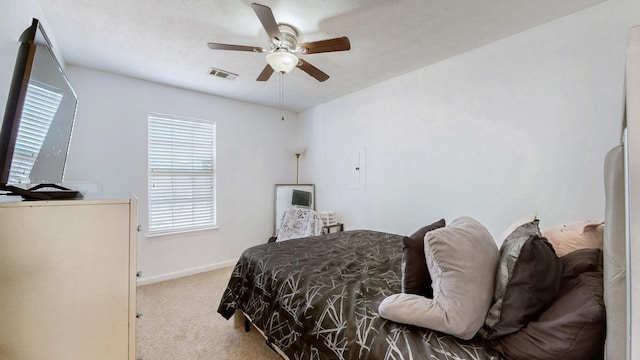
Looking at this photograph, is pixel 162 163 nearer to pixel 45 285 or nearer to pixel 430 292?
pixel 45 285

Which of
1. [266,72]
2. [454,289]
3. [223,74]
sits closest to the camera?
[454,289]

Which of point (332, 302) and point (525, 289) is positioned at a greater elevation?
point (525, 289)

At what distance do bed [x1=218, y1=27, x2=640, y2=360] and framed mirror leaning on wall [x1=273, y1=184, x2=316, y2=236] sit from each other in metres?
2.40

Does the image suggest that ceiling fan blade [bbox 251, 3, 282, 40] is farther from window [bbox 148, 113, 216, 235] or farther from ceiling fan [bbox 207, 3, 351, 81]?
window [bbox 148, 113, 216, 235]

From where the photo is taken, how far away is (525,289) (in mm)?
981

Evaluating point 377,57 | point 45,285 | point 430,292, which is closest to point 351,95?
point 377,57

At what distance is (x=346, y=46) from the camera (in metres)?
1.97

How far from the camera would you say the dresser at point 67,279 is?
898mm

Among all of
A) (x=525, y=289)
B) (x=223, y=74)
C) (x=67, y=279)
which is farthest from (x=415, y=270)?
(x=223, y=74)

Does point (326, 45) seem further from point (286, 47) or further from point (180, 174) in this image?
point (180, 174)

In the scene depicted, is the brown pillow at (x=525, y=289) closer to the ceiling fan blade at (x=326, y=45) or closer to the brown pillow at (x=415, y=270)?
the brown pillow at (x=415, y=270)

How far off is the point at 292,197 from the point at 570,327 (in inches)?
153

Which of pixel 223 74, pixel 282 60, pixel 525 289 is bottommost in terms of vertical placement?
pixel 525 289

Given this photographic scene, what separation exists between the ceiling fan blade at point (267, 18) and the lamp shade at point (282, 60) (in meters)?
0.15
